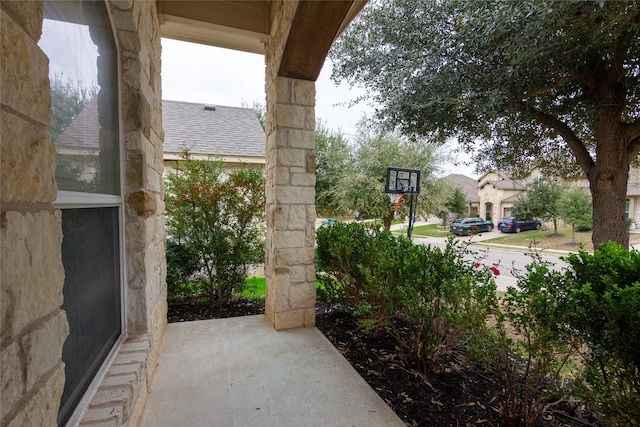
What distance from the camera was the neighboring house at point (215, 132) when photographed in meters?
6.04

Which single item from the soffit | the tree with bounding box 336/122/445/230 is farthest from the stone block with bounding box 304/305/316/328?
the tree with bounding box 336/122/445/230

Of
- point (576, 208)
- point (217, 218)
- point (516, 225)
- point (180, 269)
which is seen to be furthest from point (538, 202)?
point (180, 269)

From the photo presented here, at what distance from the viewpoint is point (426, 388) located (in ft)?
6.37

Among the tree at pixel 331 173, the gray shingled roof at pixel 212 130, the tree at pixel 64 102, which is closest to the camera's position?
the tree at pixel 64 102

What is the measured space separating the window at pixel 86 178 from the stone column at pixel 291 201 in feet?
4.21

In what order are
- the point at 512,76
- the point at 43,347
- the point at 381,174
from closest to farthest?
1. the point at 43,347
2. the point at 512,76
3. the point at 381,174

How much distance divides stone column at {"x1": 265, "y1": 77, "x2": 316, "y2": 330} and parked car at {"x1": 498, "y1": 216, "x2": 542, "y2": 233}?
1443 cm

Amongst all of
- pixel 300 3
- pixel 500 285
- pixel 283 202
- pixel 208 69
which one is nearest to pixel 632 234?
pixel 500 285

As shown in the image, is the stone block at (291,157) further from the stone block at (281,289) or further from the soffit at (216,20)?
the soffit at (216,20)

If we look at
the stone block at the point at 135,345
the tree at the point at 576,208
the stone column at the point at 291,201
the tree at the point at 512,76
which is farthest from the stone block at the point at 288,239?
the tree at the point at 576,208

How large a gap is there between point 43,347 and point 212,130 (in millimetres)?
7008

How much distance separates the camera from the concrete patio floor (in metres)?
1.69

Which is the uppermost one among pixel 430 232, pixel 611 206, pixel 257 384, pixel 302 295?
pixel 611 206

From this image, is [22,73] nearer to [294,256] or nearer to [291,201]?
[291,201]
